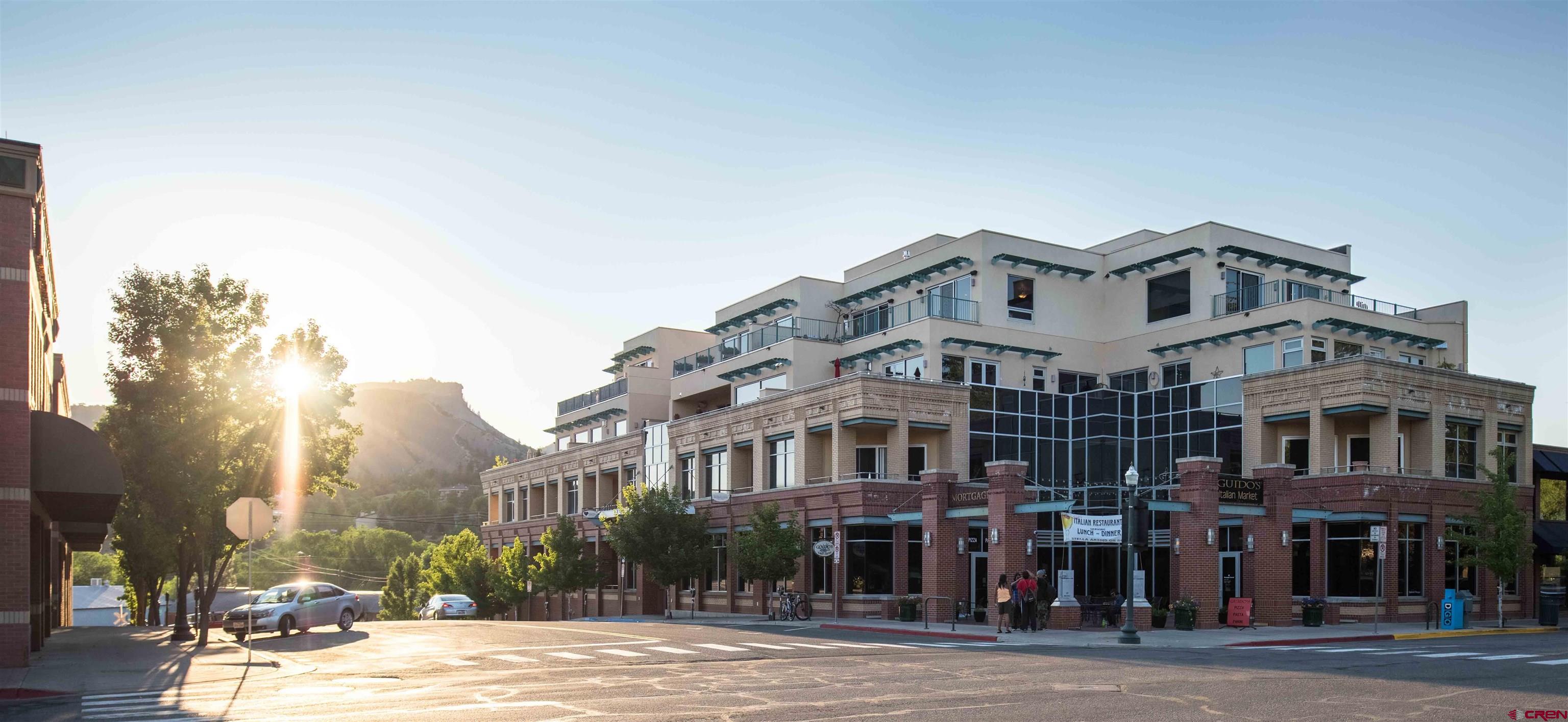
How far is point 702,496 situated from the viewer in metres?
57.8

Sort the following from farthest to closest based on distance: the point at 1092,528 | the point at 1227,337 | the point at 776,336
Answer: the point at 776,336, the point at 1227,337, the point at 1092,528

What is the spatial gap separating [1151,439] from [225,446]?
3423 cm

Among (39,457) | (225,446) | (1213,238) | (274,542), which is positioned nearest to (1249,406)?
(1213,238)

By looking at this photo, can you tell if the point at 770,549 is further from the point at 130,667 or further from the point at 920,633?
the point at 130,667

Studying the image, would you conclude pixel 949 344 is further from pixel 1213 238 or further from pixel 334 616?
pixel 334 616

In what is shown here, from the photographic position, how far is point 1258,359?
49281mm

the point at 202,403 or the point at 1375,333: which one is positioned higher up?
the point at 1375,333

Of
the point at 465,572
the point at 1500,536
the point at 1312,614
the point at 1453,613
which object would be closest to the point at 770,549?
the point at 1312,614

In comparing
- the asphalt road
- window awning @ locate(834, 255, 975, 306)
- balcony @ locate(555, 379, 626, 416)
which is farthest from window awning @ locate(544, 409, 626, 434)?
the asphalt road

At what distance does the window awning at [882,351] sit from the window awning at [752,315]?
4.49 metres

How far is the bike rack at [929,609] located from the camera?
3638cm

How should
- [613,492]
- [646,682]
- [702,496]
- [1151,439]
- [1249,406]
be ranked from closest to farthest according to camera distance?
[646,682], [1249,406], [1151,439], [702,496], [613,492]

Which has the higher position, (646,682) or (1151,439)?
(1151,439)

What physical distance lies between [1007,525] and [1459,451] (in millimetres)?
19930
